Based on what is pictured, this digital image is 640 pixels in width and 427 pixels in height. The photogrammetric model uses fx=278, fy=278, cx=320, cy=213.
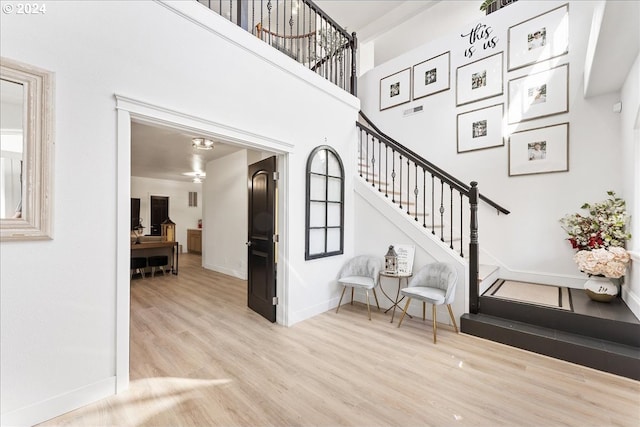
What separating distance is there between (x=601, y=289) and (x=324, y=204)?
131 inches

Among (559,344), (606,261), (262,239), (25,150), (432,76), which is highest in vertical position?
(432,76)

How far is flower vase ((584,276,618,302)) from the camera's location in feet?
9.98

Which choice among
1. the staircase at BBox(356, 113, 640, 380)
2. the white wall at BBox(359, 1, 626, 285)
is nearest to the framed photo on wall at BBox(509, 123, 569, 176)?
the white wall at BBox(359, 1, 626, 285)

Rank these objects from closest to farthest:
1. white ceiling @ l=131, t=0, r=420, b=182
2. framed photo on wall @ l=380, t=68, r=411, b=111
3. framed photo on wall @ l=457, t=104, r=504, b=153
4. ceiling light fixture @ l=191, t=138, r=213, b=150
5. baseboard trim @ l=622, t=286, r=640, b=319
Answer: baseboard trim @ l=622, t=286, r=640, b=319 < framed photo on wall @ l=457, t=104, r=504, b=153 < ceiling light fixture @ l=191, t=138, r=213, b=150 < white ceiling @ l=131, t=0, r=420, b=182 < framed photo on wall @ l=380, t=68, r=411, b=111

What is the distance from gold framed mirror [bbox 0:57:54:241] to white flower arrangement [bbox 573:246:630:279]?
15.9ft

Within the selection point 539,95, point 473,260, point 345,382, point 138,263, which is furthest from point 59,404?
point 539,95

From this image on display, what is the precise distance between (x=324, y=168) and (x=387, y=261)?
158 centimetres

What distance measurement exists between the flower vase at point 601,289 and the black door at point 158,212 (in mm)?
10977

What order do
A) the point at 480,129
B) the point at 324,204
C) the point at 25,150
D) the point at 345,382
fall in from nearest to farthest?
the point at 25,150 < the point at 345,382 < the point at 324,204 < the point at 480,129

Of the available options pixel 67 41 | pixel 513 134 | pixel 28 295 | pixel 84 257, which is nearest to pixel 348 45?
pixel 513 134

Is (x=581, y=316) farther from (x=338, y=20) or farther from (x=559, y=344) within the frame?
(x=338, y=20)

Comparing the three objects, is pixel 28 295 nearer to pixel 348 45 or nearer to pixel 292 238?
pixel 292 238

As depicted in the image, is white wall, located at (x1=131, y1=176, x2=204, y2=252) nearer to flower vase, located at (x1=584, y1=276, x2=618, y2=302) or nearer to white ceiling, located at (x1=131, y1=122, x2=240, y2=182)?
white ceiling, located at (x1=131, y1=122, x2=240, y2=182)

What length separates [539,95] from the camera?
3.98 m
